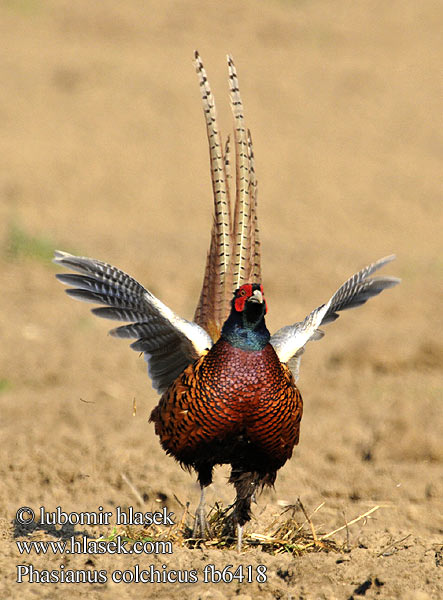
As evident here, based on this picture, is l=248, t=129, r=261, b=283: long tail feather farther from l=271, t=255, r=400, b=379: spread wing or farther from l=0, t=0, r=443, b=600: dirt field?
l=0, t=0, r=443, b=600: dirt field

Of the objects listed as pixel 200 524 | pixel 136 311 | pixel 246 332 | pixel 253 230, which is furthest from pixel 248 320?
pixel 200 524

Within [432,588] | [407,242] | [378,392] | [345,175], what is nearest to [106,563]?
[432,588]

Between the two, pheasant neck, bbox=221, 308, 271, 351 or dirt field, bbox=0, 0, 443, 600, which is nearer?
→ pheasant neck, bbox=221, 308, 271, 351

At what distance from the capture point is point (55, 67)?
758 inches

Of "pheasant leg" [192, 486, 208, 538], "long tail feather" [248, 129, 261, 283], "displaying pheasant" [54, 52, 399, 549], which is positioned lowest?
"pheasant leg" [192, 486, 208, 538]

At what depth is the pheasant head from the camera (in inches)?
172

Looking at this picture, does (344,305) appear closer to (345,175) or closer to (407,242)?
(407,242)

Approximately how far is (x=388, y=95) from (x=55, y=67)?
7.75m

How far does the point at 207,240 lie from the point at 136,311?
353 inches

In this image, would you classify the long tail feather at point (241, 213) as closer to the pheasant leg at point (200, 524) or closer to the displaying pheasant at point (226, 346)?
the displaying pheasant at point (226, 346)

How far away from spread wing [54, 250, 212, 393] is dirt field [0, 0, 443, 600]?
1.08 metres

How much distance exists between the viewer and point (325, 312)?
5055 mm

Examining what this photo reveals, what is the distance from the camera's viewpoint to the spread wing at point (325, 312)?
4988mm

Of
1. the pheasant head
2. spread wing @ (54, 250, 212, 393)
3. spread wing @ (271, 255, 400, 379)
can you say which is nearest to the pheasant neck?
the pheasant head
